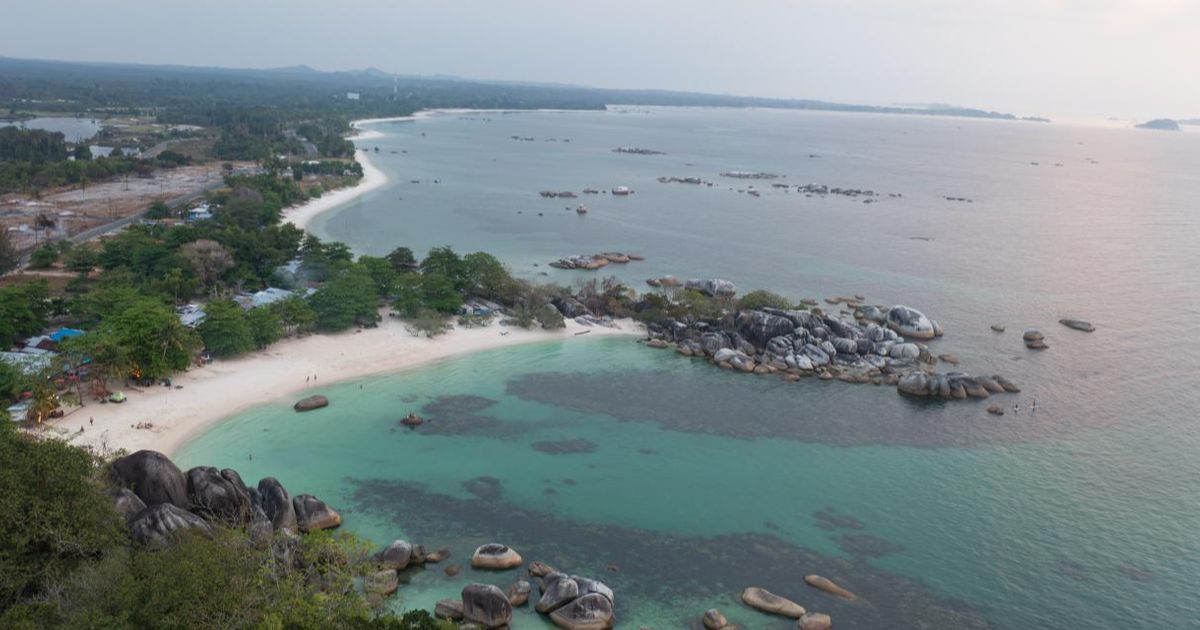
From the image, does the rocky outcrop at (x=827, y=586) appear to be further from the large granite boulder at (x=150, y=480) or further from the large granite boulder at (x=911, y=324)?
the large granite boulder at (x=911, y=324)

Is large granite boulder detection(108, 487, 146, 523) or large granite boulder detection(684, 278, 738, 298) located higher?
large granite boulder detection(684, 278, 738, 298)

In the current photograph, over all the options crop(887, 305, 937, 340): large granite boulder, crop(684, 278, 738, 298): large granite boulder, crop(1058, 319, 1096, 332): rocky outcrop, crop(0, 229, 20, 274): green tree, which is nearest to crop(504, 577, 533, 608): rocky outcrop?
crop(684, 278, 738, 298): large granite boulder

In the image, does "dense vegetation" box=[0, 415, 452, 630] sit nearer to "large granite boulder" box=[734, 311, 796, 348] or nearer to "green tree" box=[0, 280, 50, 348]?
"green tree" box=[0, 280, 50, 348]

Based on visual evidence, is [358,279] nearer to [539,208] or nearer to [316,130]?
[539,208]

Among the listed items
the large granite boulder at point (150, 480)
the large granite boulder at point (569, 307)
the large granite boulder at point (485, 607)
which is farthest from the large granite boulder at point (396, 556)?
the large granite boulder at point (569, 307)

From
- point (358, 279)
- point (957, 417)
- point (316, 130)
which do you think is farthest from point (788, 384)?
point (316, 130)

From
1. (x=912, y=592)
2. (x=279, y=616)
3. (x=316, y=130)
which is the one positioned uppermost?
(x=316, y=130)

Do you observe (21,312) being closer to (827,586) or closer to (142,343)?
(142,343)
